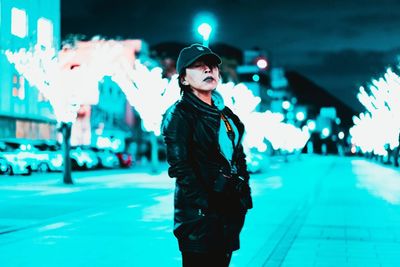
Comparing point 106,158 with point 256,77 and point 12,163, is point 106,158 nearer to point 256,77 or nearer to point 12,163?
point 12,163

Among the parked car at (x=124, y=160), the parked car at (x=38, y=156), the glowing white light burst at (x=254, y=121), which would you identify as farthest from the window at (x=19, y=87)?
the glowing white light burst at (x=254, y=121)

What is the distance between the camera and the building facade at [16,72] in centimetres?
5053

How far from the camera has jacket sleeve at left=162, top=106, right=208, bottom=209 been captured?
425cm

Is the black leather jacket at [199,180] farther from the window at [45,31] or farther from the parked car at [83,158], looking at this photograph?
the window at [45,31]

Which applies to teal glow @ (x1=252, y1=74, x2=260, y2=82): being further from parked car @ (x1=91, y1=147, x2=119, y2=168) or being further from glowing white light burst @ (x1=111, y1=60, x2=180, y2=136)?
glowing white light burst @ (x1=111, y1=60, x2=180, y2=136)

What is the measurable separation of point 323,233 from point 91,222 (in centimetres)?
426

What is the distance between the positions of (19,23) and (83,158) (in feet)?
50.9

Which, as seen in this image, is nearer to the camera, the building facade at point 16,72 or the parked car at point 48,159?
the parked car at point 48,159

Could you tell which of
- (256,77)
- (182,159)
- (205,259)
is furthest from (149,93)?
(256,77)

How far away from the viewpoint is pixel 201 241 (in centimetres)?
435

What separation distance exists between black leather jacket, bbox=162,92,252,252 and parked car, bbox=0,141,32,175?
30.9 m

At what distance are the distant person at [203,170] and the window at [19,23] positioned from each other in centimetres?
4925

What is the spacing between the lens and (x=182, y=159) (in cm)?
427

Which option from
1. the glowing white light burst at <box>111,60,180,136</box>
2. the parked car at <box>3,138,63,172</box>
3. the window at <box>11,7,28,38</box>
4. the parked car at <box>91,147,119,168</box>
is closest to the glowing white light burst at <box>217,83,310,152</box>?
the parked car at <box>91,147,119,168</box>
